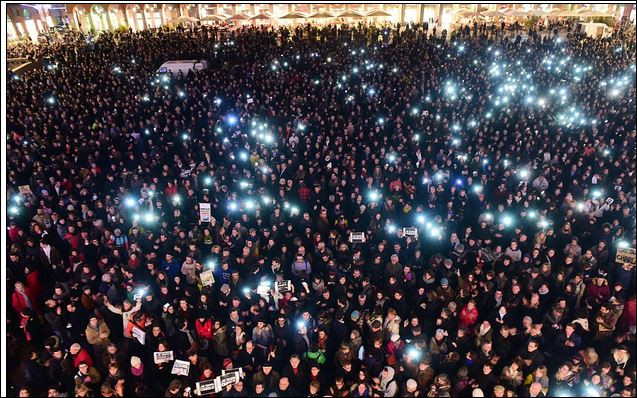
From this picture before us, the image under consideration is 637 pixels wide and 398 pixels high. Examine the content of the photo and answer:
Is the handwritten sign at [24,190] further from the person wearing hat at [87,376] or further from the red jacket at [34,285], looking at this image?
the person wearing hat at [87,376]

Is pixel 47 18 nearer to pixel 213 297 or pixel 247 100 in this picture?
pixel 247 100

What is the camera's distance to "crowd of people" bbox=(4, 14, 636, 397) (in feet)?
19.3

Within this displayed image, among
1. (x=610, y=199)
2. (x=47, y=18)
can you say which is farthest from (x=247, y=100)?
(x=47, y=18)

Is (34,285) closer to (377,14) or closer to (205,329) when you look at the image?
→ (205,329)

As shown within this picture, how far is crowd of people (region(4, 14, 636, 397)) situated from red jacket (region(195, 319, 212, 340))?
0.12ft

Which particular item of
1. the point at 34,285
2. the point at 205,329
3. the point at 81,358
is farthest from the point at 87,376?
the point at 34,285

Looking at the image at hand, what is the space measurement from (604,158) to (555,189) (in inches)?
84.5

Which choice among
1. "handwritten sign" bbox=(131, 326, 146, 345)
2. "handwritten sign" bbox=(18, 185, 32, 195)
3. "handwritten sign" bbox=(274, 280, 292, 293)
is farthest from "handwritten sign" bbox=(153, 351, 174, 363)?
"handwritten sign" bbox=(18, 185, 32, 195)

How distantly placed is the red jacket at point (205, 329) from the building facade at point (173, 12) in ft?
90.0

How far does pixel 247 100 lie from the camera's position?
1549 cm

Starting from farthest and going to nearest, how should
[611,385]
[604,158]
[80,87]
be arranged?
[80,87] < [604,158] < [611,385]

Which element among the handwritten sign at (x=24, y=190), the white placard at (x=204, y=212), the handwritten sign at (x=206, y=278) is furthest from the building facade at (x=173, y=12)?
the handwritten sign at (x=206, y=278)

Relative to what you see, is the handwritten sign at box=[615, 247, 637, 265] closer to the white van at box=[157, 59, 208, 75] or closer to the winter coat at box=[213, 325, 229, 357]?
the winter coat at box=[213, 325, 229, 357]

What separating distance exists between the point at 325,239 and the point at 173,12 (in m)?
40.3
